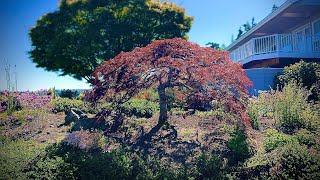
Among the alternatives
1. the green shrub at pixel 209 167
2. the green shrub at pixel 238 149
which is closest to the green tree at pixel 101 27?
the green shrub at pixel 238 149

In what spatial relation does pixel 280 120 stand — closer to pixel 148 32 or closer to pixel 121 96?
pixel 121 96

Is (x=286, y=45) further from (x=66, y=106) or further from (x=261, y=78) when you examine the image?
(x=66, y=106)

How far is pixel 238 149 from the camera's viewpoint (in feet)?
→ 18.6

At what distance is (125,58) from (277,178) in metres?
3.76

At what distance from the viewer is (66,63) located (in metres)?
17.9

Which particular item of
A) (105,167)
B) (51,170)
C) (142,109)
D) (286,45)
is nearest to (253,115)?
(142,109)

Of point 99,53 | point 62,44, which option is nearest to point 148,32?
point 99,53

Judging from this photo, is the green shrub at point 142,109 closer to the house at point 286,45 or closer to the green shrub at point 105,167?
the green shrub at point 105,167

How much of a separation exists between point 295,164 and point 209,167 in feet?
4.73

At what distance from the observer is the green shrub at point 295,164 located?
185 inches

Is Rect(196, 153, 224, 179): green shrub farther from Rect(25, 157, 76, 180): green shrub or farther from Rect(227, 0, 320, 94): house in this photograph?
Rect(227, 0, 320, 94): house

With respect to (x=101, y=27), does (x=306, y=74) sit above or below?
below

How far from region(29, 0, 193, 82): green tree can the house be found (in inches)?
190

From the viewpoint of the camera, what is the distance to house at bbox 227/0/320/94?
43.2 ft
